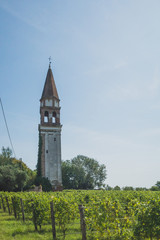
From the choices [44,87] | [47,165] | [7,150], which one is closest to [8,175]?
[47,165]

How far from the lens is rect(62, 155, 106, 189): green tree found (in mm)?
53125

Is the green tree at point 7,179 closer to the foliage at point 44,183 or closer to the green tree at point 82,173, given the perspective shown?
the foliage at point 44,183

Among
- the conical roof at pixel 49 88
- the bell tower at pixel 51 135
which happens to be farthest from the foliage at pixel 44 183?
the conical roof at pixel 49 88

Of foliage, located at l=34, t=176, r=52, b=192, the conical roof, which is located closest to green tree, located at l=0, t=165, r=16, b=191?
foliage, located at l=34, t=176, r=52, b=192

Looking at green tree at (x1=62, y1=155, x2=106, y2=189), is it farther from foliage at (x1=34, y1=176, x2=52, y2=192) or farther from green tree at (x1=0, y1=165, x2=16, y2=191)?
green tree at (x1=0, y1=165, x2=16, y2=191)

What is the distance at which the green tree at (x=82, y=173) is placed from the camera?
174ft

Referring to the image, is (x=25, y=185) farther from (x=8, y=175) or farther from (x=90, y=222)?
(x=90, y=222)

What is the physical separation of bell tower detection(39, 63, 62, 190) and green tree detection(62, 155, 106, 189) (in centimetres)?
2081

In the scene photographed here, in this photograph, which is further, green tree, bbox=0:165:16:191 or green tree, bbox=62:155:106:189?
green tree, bbox=62:155:106:189

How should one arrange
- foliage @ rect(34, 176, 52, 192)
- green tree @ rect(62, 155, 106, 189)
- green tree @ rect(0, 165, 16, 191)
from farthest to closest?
1. green tree @ rect(62, 155, 106, 189)
2. foliage @ rect(34, 176, 52, 192)
3. green tree @ rect(0, 165, 16, 191)

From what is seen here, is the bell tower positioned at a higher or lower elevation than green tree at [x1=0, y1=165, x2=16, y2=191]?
higher

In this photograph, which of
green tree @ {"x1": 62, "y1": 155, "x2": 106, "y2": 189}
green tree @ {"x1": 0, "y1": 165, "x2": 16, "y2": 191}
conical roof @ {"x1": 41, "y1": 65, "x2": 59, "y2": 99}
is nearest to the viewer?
green tree @ {"x1": 0, "y1": 165, "x2": 16, "y2": 191}

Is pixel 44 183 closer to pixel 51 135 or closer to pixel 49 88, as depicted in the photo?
pixel 51 135

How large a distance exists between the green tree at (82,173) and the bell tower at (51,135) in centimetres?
2081
